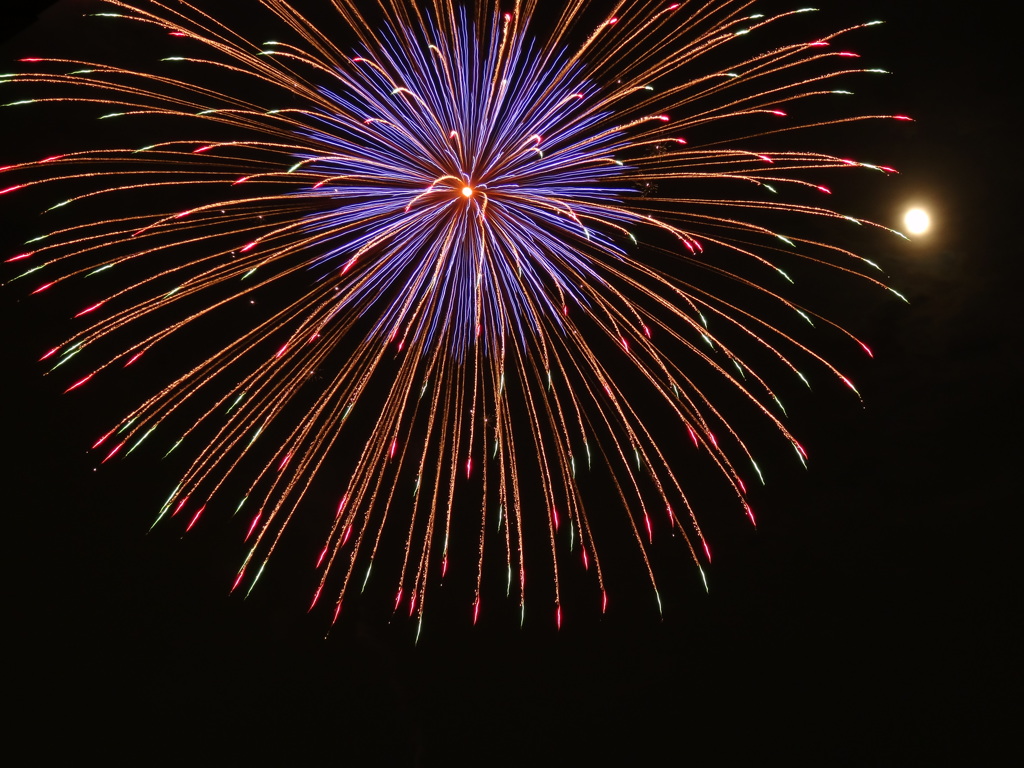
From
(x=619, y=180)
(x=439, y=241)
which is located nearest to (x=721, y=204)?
(x=619, y=180)

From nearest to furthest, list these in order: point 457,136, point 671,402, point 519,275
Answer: point 457,136
point 519,275
point 671,402

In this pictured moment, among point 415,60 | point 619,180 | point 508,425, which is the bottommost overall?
point 508,425

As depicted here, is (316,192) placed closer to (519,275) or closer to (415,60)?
(415,60)

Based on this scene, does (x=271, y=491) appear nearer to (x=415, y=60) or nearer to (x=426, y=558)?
(x=426, y=558)

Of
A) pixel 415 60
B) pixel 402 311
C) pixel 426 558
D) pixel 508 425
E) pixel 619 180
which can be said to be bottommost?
pixel 426 558

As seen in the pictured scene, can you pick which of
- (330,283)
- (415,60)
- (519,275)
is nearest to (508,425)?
(519,275)

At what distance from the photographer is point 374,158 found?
11242mm

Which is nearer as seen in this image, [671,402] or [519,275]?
[519,275]

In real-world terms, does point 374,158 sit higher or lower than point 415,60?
lower

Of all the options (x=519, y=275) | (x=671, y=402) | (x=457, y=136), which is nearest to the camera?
(x=457, y=136)

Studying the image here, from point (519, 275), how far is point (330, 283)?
251 centimetres

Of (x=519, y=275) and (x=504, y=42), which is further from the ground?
(x=504, y=42)

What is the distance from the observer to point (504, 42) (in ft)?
36.4

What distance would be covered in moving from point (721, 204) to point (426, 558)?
6.18 metres
